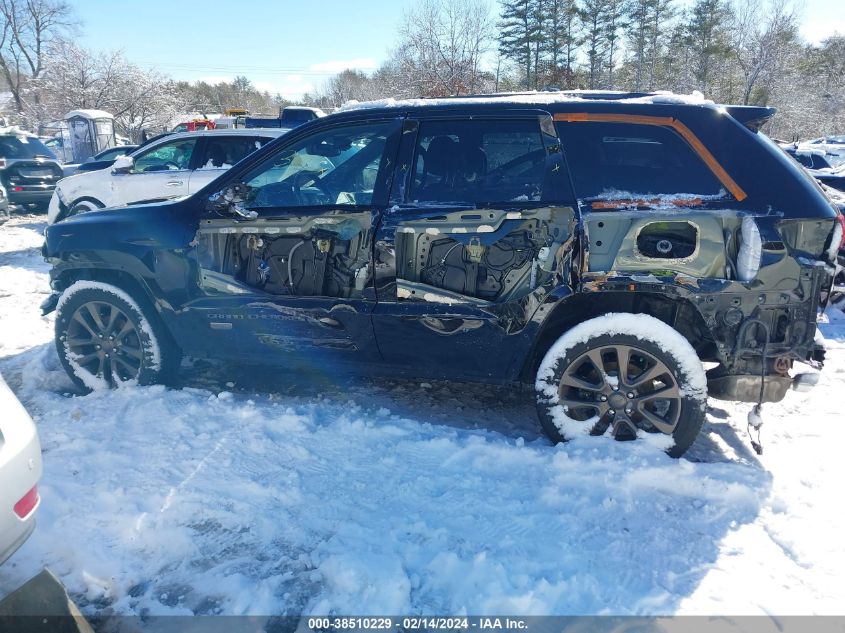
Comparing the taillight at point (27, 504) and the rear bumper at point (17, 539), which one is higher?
the taillight at point (27, 504)

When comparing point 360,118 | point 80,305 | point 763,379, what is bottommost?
point 763,379

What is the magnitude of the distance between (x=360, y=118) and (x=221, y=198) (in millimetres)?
1041

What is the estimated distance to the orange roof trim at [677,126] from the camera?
2935 mm

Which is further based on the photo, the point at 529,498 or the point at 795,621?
the point at 529,498

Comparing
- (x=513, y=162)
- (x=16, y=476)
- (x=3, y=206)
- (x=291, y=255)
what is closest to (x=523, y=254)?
(x=513, y=162)

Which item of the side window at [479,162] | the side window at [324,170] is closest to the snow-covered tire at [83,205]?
the side window at [324,170]

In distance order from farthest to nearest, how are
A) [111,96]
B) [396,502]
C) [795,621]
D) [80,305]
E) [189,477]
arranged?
[111,96] → [80,305] → [189,477] → [396,502] → [795,621]

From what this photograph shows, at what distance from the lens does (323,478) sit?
304cm

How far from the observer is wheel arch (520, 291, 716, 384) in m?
3.18

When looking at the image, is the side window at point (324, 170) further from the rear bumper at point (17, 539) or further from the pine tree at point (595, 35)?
the pine tree at point (595, 35)

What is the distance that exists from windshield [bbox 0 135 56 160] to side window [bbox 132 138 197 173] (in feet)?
20.7

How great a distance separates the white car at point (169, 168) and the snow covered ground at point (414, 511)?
5.10 metres

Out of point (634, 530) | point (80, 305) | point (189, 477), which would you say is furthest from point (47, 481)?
point (634, 530)

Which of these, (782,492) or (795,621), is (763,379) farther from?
(795,621)
